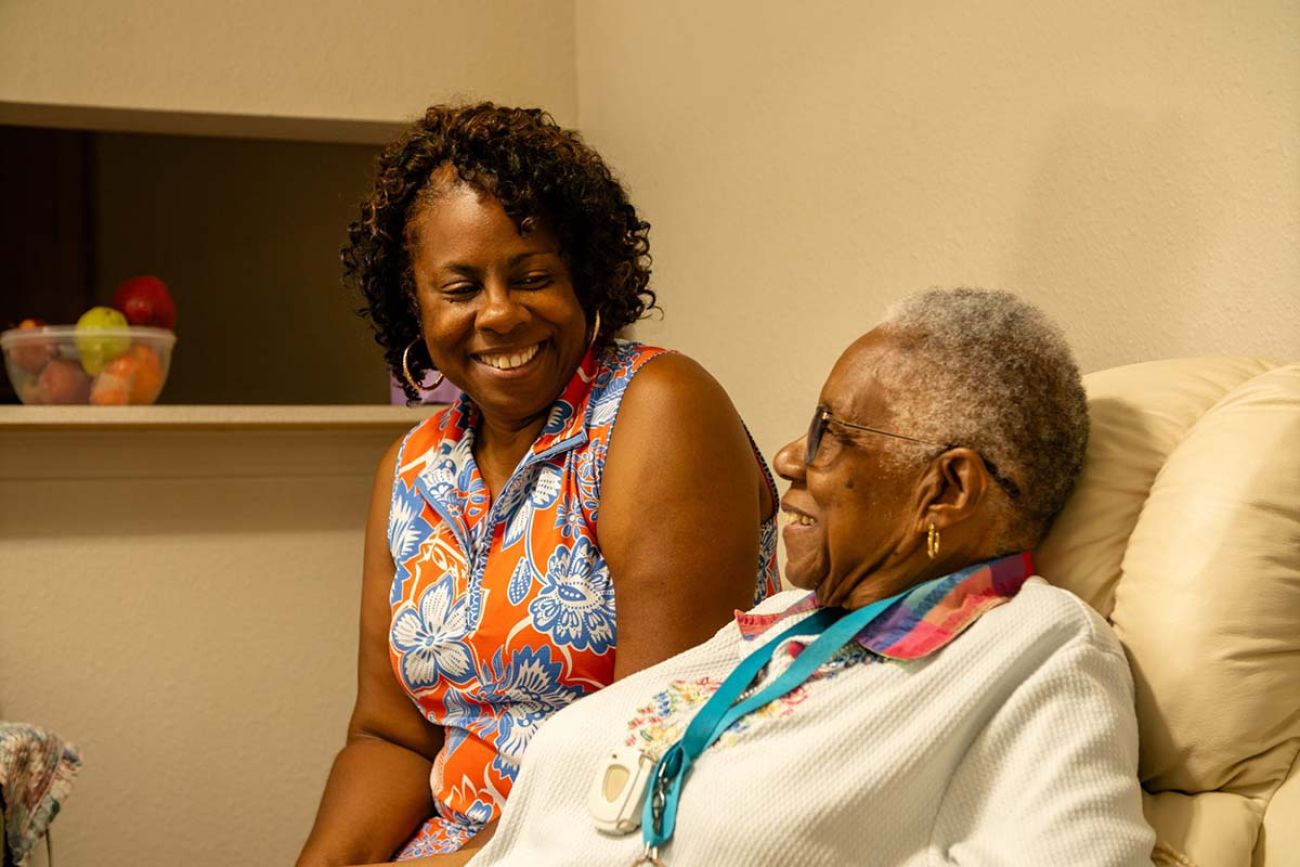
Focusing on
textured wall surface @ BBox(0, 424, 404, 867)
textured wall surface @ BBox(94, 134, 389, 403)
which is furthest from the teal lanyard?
textured wall surface @ BBox(94, 134, 389, 403)

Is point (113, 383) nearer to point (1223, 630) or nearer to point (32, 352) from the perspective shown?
point (32, 352)

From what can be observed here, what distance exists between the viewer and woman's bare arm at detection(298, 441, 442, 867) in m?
1.82

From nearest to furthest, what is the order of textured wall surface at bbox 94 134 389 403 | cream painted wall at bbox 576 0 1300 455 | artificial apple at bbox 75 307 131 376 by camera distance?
cream painted wall at bbox 576 0 1300 455 → artificial apple at bbox 75 307 131 376 → textured wall surface at bbox 94 134 389 403

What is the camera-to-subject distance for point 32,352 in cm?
287

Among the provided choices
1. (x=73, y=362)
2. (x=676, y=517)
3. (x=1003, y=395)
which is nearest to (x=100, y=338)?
(x=73, y=362)

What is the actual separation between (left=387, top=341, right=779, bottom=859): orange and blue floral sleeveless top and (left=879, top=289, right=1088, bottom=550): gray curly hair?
0.55 m

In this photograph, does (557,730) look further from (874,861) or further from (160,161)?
(160,161)

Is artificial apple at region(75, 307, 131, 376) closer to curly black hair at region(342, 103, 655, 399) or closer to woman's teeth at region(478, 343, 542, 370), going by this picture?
curly black hair at region(342, 103, 655, 399)

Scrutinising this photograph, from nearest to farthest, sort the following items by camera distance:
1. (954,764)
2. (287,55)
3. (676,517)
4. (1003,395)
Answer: (954,764) < (1003,395) < (676,517) < (287,55)

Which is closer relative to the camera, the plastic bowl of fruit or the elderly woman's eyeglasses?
the elderly woman's eyeglasses

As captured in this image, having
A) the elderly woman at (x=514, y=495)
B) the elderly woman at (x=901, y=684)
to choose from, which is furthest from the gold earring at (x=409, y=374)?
the elderly woman at (x=901, y=684)

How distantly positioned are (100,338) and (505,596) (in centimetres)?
154

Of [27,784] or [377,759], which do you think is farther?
[27,784]

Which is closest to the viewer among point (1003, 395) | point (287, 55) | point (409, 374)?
point (1003, 395)
